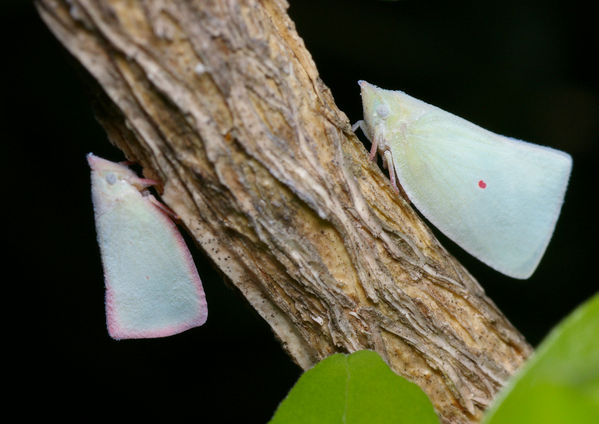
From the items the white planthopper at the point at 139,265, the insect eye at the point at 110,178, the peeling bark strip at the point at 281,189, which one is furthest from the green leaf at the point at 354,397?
the insect eye at the point at 110,178

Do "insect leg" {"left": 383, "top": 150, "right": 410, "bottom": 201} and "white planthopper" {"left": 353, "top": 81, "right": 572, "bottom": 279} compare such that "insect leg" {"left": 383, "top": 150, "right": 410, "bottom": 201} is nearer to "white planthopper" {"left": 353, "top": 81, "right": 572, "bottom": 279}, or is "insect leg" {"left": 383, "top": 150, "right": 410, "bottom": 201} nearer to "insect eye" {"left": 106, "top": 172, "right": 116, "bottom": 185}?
"white planthopper" {"left": 353, "top": 81, "right": 572, "bottom": 279}

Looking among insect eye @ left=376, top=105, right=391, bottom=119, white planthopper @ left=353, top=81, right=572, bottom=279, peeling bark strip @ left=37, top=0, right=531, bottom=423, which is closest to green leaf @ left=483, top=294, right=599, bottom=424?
peeling bark strip @ left=37, top=0, right=531, bottom=423

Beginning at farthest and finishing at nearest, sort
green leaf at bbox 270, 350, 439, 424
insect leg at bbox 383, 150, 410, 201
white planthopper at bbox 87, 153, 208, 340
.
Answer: insect leg at bbox 383, 150, 410, 201 < white planthopper at bbox 87, 153, 208, 340 < green leaf at bbox 270, 350, 439, 424

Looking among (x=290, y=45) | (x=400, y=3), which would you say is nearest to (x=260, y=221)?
(x=290, y=45)

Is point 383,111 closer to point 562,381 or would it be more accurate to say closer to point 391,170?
point 391,170

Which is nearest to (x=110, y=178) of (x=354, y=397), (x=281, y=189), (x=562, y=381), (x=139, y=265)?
(x=139, y=265)

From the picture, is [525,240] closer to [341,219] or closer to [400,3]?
[341,219]
